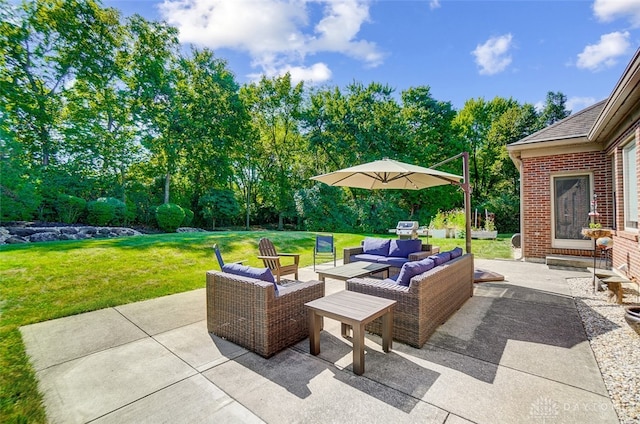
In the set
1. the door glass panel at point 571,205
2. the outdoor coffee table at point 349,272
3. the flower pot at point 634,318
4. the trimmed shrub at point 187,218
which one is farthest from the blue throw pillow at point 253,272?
the trimmed shrub at point 187,218

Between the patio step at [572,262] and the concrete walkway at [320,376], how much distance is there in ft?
13.7

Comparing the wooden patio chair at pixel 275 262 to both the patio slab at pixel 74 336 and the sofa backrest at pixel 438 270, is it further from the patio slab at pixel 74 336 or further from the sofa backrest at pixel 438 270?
the sofa backrest at pixel 438 270

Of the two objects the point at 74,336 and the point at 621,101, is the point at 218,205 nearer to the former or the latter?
the point at 74,336

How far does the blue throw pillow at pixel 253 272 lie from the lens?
317 centimetres

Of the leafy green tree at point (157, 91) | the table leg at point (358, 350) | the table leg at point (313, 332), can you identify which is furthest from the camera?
the leafy green tree at point (157, 91)

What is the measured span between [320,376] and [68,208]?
1464 cm

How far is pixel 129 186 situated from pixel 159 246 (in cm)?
1113

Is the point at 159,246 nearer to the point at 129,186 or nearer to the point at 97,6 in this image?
the point at 129,186

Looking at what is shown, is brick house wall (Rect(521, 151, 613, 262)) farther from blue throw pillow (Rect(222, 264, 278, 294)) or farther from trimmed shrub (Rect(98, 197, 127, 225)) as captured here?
trimmed shrub (Rect(98, 197, 127, 225))

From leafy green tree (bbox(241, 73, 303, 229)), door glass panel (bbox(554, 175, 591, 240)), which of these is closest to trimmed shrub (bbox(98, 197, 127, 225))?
leafy green tree (bbox(241, 73, 303, 229))

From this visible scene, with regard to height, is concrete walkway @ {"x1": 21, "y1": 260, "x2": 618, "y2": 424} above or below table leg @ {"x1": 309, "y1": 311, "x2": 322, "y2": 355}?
below

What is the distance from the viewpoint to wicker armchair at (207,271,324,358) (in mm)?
2918

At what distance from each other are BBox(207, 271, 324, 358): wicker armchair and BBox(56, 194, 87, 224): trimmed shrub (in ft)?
42.1

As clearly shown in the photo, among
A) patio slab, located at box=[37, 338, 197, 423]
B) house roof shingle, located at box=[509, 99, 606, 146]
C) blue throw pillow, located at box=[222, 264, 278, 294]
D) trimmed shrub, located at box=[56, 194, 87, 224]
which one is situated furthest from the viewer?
trimmed shrub, located at box=[56, 194, 87, 224]
